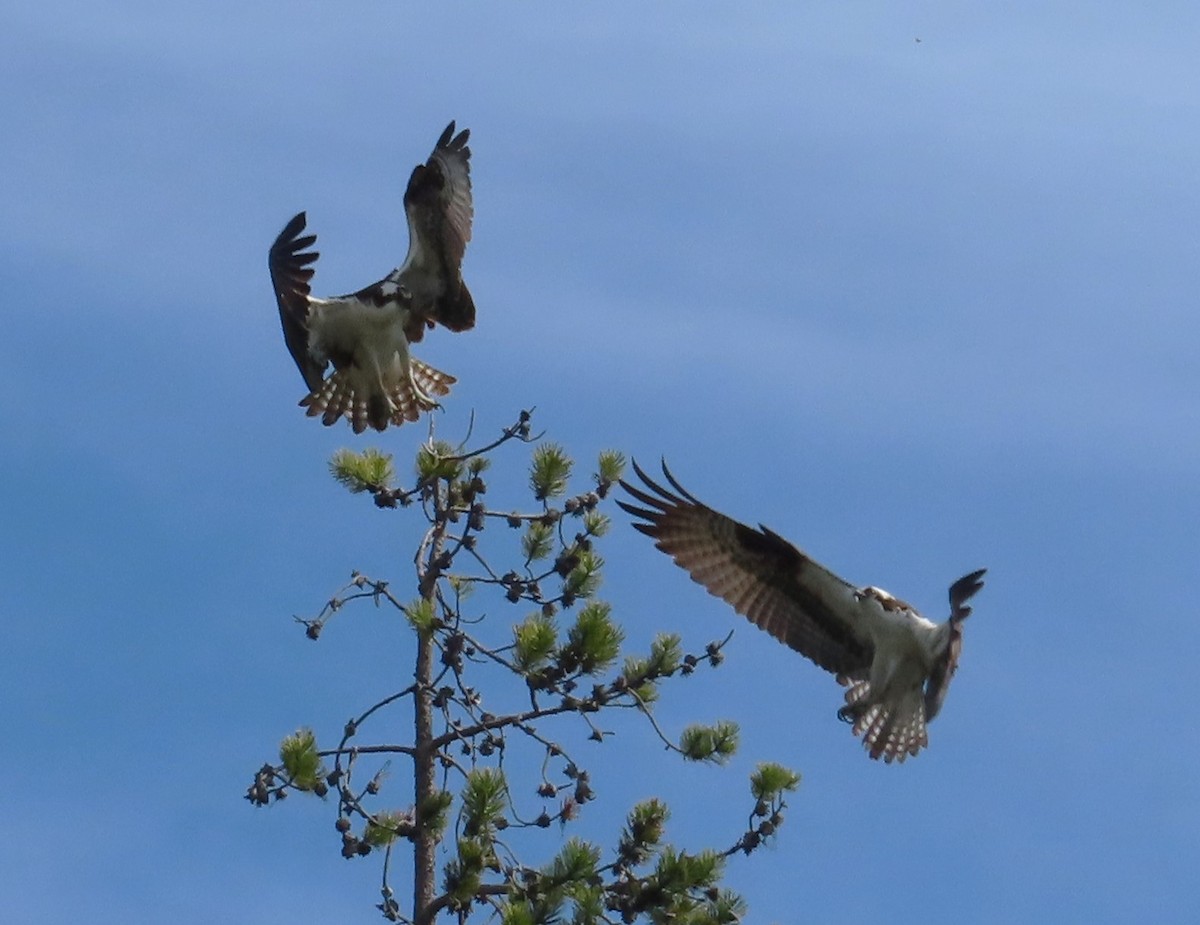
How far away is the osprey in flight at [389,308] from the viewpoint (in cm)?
1232

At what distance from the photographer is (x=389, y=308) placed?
40.2 feet

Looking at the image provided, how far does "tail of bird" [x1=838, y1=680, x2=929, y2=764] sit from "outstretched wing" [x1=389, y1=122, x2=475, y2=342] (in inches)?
124

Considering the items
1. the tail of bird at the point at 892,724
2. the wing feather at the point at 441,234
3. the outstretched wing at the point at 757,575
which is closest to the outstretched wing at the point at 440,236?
the wing feather at the point at 441,234

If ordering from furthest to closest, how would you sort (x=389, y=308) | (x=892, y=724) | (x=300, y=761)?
(x=389, y=308) < (x=892, y=724) < (x=300, y=761)

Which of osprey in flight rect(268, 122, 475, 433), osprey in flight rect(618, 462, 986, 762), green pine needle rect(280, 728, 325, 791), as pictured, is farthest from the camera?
osprey in flight rect(268, 122, 475, 433)

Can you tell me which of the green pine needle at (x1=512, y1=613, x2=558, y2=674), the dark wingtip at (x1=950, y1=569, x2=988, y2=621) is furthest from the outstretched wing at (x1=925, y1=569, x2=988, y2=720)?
the green pine needle at (x1=512, y1=613, x2=558, y2=674)

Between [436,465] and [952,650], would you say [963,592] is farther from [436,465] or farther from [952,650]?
[436,465]

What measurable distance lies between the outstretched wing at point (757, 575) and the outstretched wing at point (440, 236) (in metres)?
1.73

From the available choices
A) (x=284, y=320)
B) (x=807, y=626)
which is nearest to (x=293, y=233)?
(x=284, y=320)

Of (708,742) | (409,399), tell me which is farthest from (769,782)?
(409,399)

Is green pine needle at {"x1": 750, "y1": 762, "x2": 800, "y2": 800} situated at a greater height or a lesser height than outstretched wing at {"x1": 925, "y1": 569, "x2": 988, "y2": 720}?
lesser

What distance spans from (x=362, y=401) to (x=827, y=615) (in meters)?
2.94

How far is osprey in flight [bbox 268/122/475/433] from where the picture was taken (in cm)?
1232

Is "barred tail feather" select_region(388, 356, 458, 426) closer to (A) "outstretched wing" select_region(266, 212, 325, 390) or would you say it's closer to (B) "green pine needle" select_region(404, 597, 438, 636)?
(A) "outstretched wing" select_region(266, 212, 325, 390)
